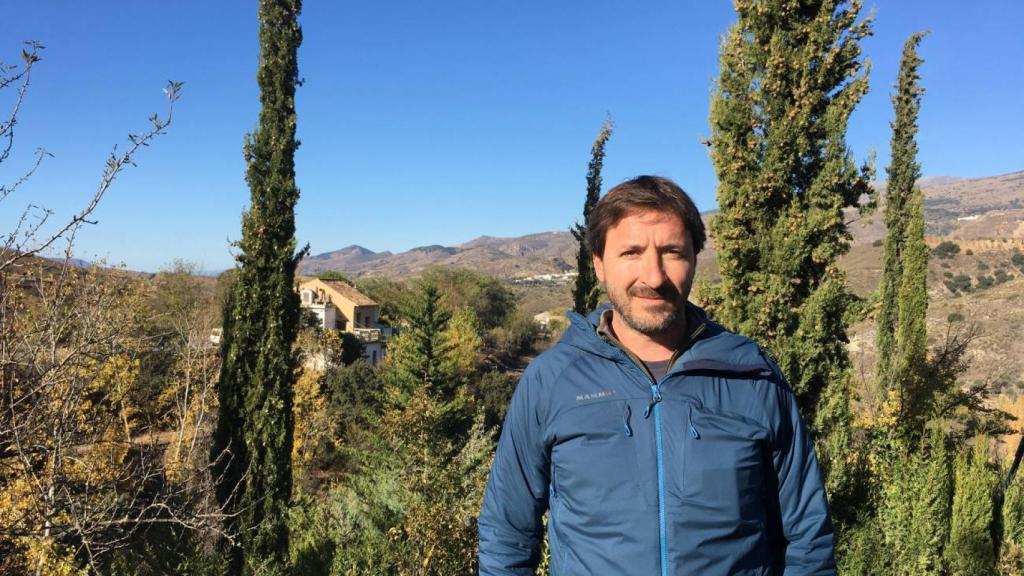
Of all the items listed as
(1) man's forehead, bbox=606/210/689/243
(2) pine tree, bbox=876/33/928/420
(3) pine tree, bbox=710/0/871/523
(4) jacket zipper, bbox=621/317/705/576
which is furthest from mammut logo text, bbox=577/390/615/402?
(2) pine tree, bbox=876/33/928/420

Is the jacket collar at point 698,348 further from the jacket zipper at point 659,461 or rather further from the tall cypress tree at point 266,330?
the tall cypress tree at point 266,330

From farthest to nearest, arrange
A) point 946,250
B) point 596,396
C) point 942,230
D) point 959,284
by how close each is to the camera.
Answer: point 942,230 → point 946,250 → point 959,284 → point 596,396

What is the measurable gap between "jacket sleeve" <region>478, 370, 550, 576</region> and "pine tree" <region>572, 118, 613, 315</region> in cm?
889

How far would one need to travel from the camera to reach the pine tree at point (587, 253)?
1124cm

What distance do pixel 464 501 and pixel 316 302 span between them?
106 feet

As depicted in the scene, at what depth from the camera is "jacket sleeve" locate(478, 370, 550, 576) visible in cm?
159

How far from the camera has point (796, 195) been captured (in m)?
5.51

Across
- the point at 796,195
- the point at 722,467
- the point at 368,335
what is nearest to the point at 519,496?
the point at 722,467

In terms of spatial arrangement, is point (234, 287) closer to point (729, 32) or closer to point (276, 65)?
point (276, 65)

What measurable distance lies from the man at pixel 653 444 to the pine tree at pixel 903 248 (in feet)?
32.3

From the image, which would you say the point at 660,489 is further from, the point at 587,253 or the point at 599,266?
the point at 587,253

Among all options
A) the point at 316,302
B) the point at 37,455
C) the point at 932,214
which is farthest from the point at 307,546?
the point at 932,214

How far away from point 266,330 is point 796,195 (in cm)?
768

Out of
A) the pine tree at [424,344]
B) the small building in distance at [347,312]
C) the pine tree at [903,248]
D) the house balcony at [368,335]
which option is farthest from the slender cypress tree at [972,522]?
the house balcony at [368,335]
